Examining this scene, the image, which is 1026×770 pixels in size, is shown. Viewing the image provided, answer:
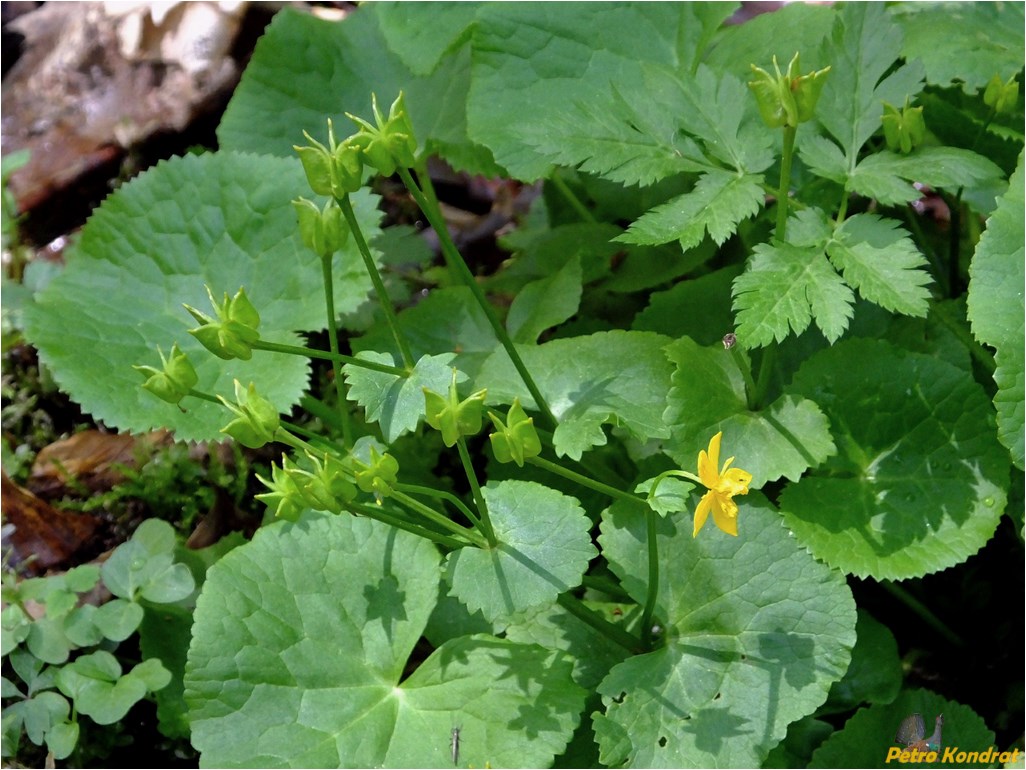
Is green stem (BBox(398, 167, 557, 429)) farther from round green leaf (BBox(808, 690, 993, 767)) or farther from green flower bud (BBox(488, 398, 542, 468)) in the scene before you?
round green leaf (BBox(808, 690, 993, 767))

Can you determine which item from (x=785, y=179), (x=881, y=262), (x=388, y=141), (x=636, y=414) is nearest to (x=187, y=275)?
(x=388, y=141)

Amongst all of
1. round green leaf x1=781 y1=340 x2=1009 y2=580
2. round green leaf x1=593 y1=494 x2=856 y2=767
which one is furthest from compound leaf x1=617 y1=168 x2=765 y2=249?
round green leaf x1=593 y1=494 x2=856 y2=767

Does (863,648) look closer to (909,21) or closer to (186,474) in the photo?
(909,21)

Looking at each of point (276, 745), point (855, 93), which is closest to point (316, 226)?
point (276, 745)

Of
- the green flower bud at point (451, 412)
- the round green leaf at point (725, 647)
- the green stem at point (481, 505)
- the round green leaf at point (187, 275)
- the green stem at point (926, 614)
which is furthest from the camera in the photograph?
the round green leaf at point (187, 275)

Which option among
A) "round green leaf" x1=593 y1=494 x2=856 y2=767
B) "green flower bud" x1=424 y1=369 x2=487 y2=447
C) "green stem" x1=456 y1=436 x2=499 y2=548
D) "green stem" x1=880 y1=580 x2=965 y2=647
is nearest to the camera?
"green flower bud" x1=424 y1=369 x2=487 y2=447

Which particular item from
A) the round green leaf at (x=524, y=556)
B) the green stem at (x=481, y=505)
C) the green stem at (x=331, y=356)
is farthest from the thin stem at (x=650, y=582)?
the green stem at (x=331, y=356)

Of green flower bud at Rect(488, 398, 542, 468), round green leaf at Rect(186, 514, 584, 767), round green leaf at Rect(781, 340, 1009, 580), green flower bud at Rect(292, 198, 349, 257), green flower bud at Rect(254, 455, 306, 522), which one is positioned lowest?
round green leaf at Rect(186, 514, 584, 767)

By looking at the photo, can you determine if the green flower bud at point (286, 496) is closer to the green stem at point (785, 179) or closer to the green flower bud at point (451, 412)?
the green flower bud at point (451, 412)
